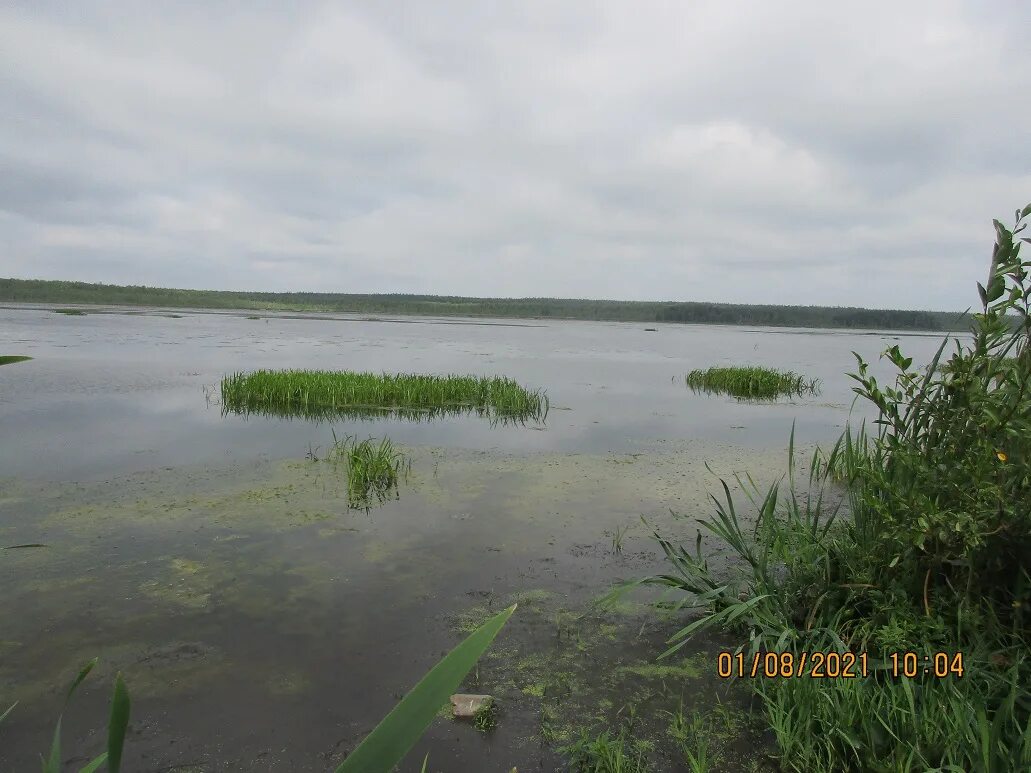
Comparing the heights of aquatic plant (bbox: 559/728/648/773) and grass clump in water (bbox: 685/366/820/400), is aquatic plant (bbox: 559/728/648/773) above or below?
below

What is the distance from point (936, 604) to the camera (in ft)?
13.1

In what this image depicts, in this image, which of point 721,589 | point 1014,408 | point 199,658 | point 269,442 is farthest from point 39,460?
point 1014,408

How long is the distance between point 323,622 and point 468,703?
5.34 feet

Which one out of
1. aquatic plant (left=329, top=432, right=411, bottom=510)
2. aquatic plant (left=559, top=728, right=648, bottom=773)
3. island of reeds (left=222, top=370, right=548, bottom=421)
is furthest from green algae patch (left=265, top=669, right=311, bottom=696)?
island of reeds (left=222, top=370, right=548, bottom=421)

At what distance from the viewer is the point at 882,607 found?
3965 millimetres

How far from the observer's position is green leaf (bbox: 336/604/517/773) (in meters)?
0.74

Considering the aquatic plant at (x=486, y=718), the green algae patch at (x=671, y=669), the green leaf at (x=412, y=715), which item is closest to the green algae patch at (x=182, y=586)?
the aquatic plant at (x=486, y=718)

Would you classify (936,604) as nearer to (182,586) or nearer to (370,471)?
(182,586)

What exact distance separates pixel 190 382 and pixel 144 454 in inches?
385

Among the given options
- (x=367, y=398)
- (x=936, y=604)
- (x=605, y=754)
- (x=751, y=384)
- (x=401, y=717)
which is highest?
(x=401, y=717)
